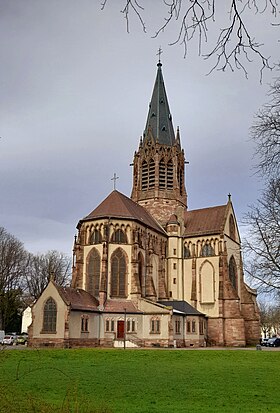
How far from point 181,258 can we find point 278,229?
37.6 meters

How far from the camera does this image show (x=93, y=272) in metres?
53.6

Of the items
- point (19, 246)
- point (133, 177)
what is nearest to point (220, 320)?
point (133, 177)

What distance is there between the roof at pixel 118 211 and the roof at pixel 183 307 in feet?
31.7

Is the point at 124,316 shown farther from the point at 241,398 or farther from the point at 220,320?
the point at 241,398

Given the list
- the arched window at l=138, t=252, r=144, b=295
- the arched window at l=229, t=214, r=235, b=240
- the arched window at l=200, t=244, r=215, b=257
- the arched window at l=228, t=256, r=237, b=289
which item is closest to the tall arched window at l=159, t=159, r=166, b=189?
the arched window at l=229, t=214, r=235, b=240

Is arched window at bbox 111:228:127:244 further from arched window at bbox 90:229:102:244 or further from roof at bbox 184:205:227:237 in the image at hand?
roof at bbox 184:205:227:237

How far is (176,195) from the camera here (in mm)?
68312

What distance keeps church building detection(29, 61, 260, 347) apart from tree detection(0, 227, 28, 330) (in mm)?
16669

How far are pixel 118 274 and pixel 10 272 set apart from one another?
2319 cm

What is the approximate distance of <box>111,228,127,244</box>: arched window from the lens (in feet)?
178

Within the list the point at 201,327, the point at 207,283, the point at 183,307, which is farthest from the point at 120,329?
the point at 207,283

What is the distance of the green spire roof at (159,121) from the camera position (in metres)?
71.7

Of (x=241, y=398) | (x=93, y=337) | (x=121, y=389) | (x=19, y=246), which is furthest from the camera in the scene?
(x=19, y=246)

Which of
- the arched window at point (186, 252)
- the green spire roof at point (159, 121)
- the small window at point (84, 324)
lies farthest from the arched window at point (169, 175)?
the small window at point (84, 324)
